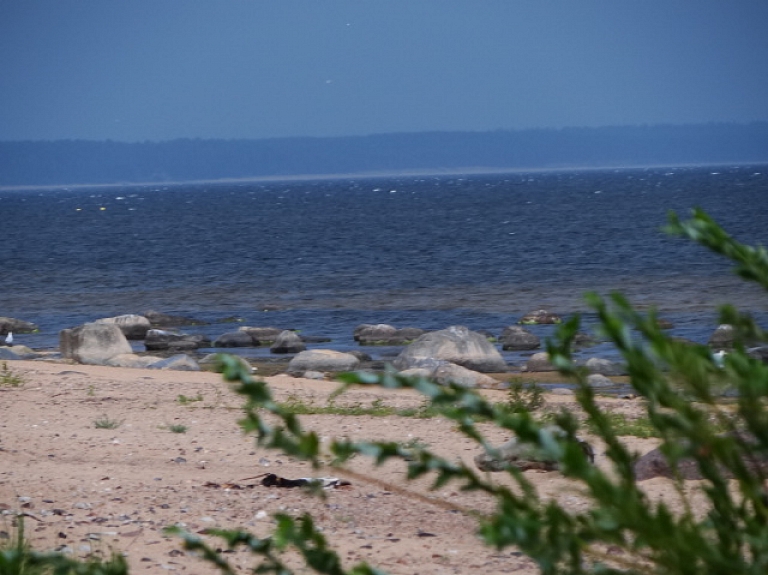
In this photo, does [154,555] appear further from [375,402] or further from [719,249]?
[375,402]

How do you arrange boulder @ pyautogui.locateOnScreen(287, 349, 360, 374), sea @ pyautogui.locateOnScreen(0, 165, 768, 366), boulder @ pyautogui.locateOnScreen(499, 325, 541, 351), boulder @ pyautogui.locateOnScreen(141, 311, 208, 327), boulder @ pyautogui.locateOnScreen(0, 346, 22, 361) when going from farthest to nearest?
sea @ pyautogui.locateOnScreen(0, 165, 768, 366) < boulder @ pyautogui.locateOnScreen(141, 311, 208, 327) < boulder @ pyautogui.locateOnScreen(499, 325, 541, 351) < boulder @ pyautogui.locateOnScreen(0, 346, 22, 361) < boulder @ pyautogui.locateOnScreen(287, 349, 360, 374)

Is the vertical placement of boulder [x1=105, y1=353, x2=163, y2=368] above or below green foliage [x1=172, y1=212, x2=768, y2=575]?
below

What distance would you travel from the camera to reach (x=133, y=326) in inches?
1107

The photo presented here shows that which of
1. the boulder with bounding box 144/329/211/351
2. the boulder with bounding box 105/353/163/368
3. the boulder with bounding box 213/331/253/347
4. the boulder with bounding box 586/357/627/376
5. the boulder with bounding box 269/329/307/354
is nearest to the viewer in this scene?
the boulder with bounding box 586/357/627/376

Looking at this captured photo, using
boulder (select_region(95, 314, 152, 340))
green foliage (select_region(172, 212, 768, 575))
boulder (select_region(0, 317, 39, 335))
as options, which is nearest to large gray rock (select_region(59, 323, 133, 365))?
boulder (select_region(95, 314, 152, 340))

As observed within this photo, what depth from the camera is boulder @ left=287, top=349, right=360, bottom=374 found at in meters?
21.0

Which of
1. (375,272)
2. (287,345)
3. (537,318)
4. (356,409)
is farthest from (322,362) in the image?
(375,272)

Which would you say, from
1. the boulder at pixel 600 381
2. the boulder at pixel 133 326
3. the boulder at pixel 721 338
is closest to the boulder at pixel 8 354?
the boulder at pixel 133 326

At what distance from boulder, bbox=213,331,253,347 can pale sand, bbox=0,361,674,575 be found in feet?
38.1

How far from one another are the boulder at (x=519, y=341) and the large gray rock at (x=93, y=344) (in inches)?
322

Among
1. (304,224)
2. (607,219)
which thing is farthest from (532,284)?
(304,224)

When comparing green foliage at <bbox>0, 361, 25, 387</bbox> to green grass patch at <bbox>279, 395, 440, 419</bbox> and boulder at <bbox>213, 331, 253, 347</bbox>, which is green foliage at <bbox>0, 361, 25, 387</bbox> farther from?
boulder at <bbox>213, 331, 253, 347</bbox>

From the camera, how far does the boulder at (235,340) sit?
25.8m

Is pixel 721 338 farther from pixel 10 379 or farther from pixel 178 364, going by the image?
pixel 10 379
